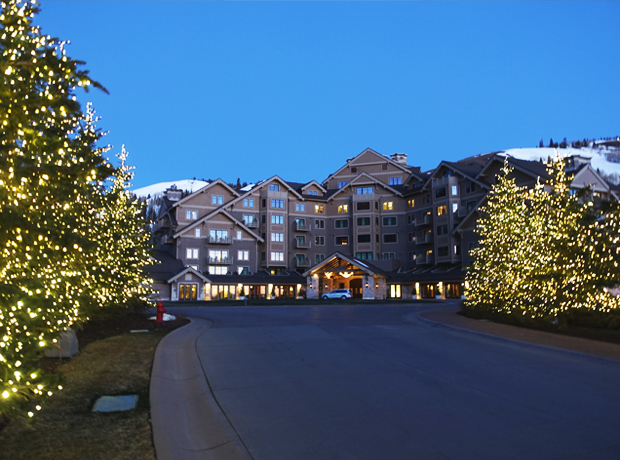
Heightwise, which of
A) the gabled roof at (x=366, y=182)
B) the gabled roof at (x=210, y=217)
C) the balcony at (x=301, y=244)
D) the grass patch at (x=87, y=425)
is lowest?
the grass patch at (x=87, y=425)

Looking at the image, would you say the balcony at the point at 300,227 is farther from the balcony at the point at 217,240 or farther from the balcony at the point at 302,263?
the balcony at the point at 217,240

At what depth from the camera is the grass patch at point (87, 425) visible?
556cm

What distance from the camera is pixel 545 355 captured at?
12625 millimetres

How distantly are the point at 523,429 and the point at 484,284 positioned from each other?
1750 cm

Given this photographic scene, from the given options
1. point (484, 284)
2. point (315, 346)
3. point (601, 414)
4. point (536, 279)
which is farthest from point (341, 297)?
point (601, 414)

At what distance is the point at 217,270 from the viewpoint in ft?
206

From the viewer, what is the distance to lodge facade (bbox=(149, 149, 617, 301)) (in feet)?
189

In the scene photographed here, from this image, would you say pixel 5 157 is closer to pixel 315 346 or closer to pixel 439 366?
pixel 439 366

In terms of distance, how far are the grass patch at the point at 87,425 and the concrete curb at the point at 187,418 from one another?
17 centimetres

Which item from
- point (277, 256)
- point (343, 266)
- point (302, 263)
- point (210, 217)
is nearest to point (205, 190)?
point (210, 217)

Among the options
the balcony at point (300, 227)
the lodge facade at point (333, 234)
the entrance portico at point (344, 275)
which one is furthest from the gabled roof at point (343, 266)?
the balcony at point (300, 227)

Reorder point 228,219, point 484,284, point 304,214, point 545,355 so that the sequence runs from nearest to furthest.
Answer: point 545,355 < point 484,284 < point 228,219 < point 304,214

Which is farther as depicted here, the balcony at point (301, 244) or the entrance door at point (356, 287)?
the balcony at point (301, 244)

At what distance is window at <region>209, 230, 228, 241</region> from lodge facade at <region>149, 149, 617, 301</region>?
0.12m
